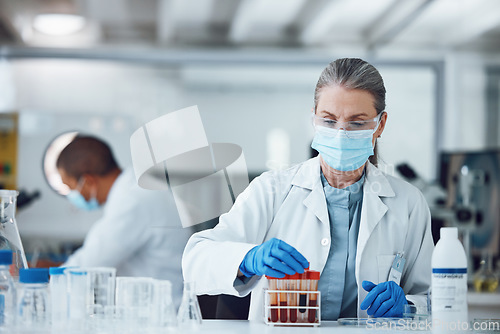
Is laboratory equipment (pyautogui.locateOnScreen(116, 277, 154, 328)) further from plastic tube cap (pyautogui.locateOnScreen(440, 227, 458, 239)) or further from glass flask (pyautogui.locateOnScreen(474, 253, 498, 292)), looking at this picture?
glass flask (pyautogui.locateOnScreen(474, 253, 498, 292))

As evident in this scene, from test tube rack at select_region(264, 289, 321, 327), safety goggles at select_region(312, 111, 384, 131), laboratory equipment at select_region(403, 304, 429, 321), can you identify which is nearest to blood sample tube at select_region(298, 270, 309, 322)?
test tube rack at select_region(264, 289, 321, 327)

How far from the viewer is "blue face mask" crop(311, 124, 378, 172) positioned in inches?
65.2

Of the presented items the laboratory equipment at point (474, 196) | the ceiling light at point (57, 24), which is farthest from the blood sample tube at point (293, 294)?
the ceiling light at point (57, 24)

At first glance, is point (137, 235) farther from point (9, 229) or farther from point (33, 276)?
point (33, 276)

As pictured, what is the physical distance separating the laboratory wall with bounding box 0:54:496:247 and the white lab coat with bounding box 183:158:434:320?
2425 millimetres

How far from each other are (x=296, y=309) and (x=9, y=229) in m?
0.76

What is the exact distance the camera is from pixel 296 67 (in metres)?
4.58

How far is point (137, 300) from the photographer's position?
1479 millimetres

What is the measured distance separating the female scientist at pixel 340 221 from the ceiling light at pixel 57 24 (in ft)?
10.4

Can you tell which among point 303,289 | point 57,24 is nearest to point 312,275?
point 303,289

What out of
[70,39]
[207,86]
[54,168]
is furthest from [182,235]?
[70,39]

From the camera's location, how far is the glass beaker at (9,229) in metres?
1.64

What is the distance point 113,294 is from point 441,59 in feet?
11.9

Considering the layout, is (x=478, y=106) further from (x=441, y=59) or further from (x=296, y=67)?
(x=296, y=67)
